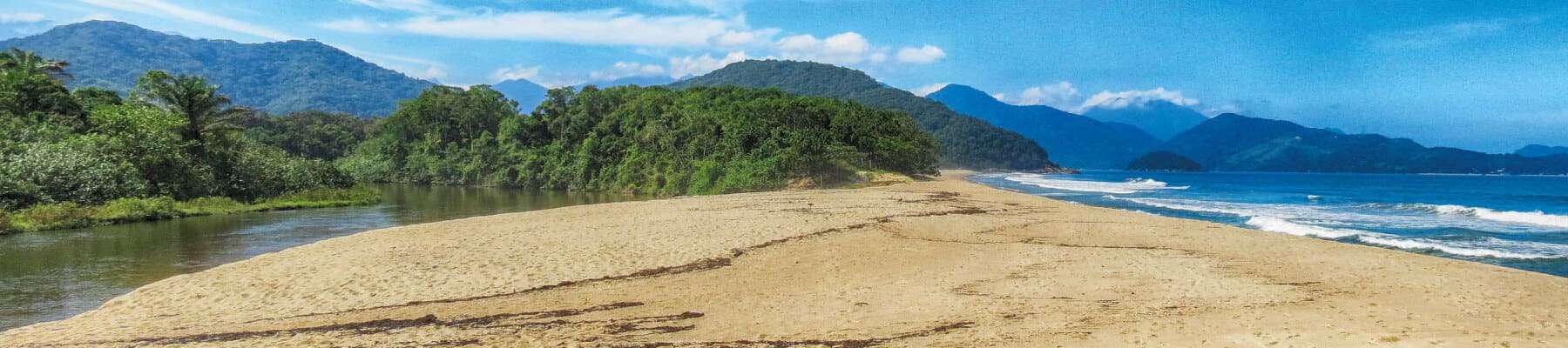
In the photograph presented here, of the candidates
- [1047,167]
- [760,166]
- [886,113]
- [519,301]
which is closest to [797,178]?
[760,166]

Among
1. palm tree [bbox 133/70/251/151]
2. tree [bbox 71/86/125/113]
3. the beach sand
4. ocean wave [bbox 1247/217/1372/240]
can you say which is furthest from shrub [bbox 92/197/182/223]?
ocean wave [bbox 1247/217/1372/240]

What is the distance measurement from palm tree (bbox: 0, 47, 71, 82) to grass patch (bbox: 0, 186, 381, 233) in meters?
17.6

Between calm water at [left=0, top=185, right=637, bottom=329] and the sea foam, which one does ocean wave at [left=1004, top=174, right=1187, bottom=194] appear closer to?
the sea foam

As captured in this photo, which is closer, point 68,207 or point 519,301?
point 519,301

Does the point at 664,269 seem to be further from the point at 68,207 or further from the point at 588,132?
the point at 588,132

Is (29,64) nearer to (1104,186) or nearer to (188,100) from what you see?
(188,100)

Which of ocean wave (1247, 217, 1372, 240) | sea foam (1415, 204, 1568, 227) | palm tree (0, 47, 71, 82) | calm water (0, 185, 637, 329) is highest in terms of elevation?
palm tree (0, 47, 71, 82)

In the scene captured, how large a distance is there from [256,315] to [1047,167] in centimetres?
19298

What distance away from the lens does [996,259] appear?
50.1 ft

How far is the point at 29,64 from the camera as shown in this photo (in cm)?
4034

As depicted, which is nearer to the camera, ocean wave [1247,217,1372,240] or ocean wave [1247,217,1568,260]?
ocean wave [1247,217,1568,260]

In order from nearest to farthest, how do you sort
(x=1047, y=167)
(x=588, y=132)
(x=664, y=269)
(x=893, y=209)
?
1. (x=664, y=269)
2. (x=893, y=209)
3. (x=588, y=132)
4. (x=1047, y=167)

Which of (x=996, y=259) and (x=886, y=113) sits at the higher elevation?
(x=886, y=113)

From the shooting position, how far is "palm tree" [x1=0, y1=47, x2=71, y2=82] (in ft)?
130
